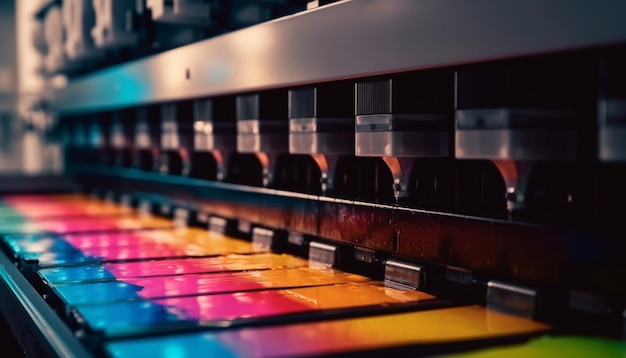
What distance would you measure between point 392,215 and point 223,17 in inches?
39.1

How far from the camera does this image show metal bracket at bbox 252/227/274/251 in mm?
1760

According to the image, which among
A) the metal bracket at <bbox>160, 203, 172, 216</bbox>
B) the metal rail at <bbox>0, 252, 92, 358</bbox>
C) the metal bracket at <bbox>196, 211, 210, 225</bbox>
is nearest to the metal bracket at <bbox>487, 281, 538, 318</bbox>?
the metal rail at <bbox>0, 252, 92, 358</bbox>

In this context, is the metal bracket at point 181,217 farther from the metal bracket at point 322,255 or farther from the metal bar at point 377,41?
the metal bracket at point 322,255

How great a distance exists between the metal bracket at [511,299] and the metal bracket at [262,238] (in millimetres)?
746

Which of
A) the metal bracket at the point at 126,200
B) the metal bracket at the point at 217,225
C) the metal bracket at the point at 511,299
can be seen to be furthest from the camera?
the metal bracket at the point at 126,200

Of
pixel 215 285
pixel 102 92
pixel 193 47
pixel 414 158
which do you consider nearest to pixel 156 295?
Answer: pixel 215 285

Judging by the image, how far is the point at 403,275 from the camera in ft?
4.25

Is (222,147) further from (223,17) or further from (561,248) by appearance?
(561,248)

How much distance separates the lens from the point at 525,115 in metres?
1.00

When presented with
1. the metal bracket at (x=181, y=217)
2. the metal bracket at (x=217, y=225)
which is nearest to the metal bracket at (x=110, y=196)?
the metal bracket at (x=181, y=217)

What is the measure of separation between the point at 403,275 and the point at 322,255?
28cm

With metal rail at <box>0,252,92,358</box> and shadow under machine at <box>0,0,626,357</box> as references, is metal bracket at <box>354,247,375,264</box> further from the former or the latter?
metal rail at <box>0,252,92,358</box>

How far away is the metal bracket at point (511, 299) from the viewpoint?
1044 millimetres

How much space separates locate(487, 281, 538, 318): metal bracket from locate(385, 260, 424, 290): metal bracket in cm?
17
